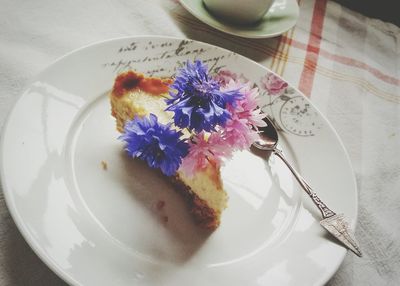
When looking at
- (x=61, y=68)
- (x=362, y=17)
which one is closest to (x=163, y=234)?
(x=61, y=68)

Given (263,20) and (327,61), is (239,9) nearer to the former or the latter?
(263,20)

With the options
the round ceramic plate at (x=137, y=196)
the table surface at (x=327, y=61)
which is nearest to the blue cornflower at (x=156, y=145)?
→ the round ceramic plate at (x=137, y=196)

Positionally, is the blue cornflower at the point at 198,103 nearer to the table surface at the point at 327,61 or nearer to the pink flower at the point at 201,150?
the pink flower at the point at 201,150

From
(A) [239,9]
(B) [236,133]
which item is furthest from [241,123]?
(A) [239,9]

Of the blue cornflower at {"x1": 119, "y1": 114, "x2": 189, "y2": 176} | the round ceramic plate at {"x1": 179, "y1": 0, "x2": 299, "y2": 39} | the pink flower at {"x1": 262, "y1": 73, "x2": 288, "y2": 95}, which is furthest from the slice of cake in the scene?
the round ceramic plate at {"x1": 179, "y1": 0, "x2": 299, "y2": 39}

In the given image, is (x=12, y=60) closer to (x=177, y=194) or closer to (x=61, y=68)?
(x=61, y=68)

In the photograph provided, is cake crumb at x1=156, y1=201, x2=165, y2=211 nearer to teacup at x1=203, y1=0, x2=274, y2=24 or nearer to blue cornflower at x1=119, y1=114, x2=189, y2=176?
blue cornflower at x1=119, y1=114, x2=189, y2=176
